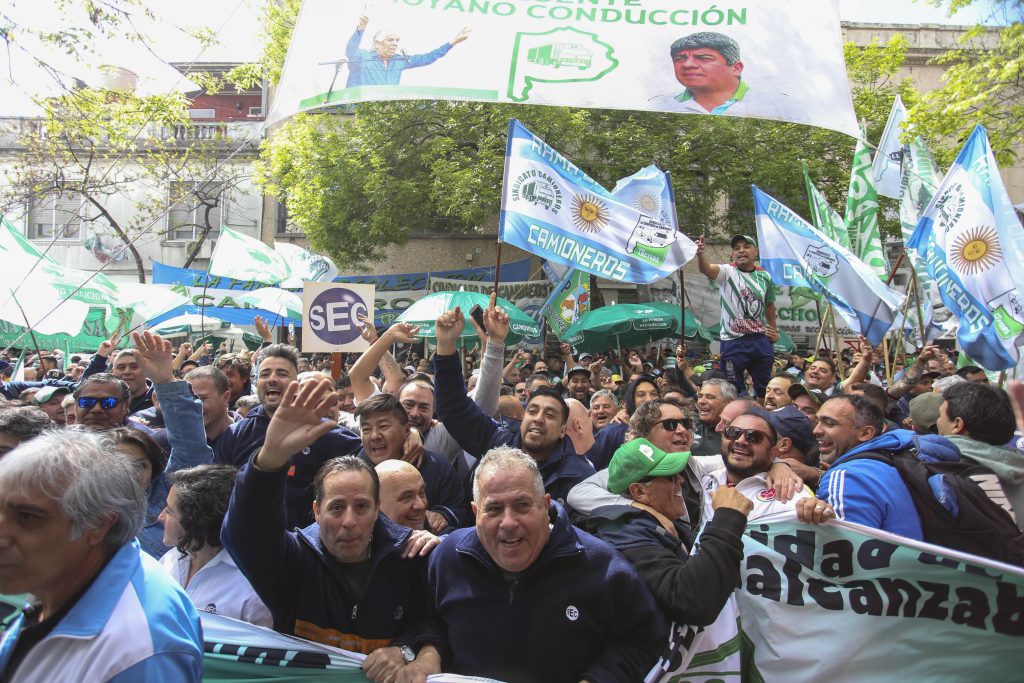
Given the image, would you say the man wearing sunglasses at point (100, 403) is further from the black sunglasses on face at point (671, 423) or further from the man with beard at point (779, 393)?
the man with beard at point (779, 393)

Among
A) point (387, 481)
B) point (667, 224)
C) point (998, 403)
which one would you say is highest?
point (667, 224)

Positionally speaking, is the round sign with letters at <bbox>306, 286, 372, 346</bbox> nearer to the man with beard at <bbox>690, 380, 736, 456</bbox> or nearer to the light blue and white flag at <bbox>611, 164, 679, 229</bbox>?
the light blue and white flag at <bbox>611, 164, 679, 229</bbox>

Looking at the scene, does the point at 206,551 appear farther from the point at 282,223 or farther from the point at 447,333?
the point at 282,223

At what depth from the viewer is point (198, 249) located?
1028 inches

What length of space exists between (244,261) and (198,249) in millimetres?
15104

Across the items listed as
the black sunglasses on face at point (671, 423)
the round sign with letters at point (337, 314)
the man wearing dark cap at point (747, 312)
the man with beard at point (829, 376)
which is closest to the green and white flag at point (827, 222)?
the man wearing dark cap at point (747, 312)

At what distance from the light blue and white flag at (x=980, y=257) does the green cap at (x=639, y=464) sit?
3814 millimetres

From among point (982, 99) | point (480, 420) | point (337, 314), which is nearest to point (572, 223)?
point (337, 314)

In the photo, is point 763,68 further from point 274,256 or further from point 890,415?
point 274,256

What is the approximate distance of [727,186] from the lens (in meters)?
19.7

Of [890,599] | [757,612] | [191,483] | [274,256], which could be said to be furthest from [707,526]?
[274,256]

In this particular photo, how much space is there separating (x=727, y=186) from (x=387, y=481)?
17691mm

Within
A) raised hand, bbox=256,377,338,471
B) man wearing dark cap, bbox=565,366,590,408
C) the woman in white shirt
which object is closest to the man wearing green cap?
raised hand, bbox=256,377,338,471

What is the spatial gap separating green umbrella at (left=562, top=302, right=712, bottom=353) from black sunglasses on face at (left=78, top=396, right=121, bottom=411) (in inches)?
414
